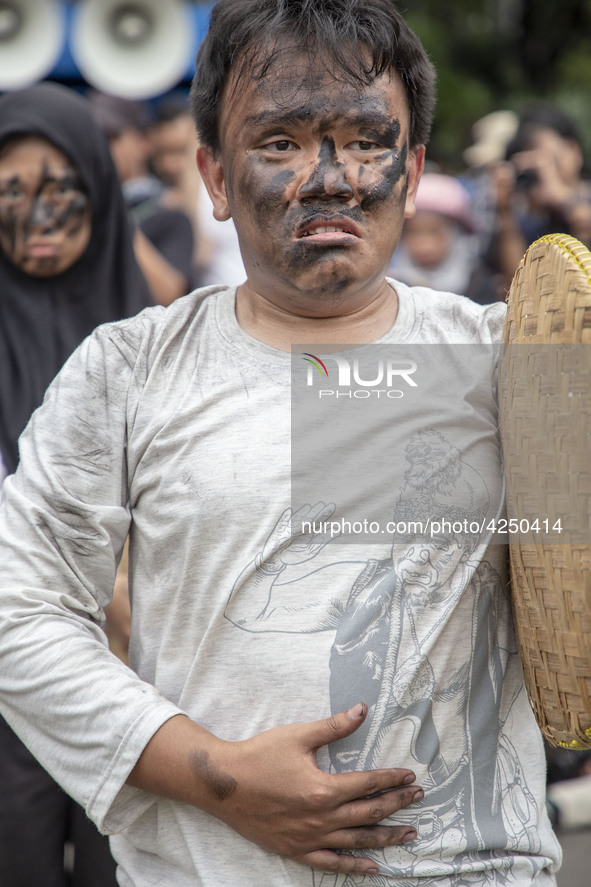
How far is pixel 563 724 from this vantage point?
1.29 meters

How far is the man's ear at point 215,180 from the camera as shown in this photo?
1.63 metres

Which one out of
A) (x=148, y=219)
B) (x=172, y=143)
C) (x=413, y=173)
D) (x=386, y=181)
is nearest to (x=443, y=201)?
(x=148, y=219)

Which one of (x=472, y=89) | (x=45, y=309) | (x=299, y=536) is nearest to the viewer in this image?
(x=299, y=536)

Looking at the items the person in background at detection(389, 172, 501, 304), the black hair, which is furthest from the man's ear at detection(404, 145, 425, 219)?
the person in background at detection(389, 172, 501, 304)

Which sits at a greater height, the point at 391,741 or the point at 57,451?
the point at 57,451

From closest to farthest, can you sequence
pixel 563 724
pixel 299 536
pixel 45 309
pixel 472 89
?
1. pixel 563 724
2. pixel 299 536
3. pixel 45 309
4. pixel 472 89

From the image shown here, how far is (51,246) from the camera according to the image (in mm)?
2533

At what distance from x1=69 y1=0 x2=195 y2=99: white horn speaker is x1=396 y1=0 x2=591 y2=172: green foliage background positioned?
175 inches

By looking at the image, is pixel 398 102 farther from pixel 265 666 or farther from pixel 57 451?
pixel 265 666

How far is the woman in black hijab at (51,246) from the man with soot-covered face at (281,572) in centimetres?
95

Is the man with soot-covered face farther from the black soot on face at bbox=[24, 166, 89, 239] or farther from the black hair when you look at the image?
the black soot on face at bbox=[24, 166, 89, 239]

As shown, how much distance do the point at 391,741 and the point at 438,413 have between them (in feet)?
1.57

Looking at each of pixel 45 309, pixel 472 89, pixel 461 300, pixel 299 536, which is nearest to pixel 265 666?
pixel 299 536

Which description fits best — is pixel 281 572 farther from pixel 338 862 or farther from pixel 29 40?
pixel 29 40
